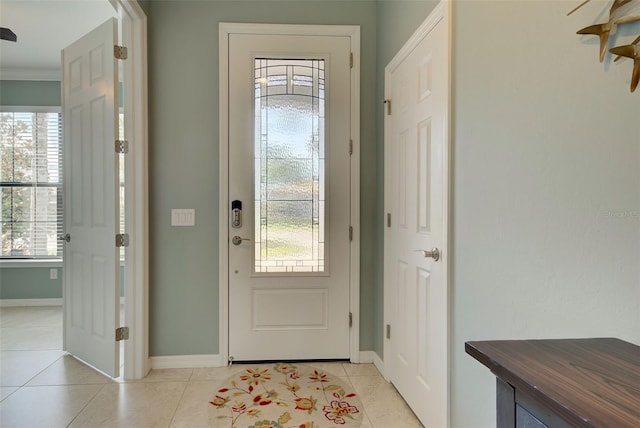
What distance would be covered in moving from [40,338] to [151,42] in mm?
2712

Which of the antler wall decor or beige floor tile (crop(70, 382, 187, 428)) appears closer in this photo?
the antler wall decor

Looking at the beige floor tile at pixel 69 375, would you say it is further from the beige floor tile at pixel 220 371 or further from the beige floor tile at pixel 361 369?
the beige floor tile at pixel 361 369

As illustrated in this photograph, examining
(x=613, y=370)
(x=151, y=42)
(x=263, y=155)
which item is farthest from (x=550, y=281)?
(x=151, y=42)

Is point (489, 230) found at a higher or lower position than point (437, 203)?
lower

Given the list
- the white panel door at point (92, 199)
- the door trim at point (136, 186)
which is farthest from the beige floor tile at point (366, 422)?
the white panel door at point (92, 199)

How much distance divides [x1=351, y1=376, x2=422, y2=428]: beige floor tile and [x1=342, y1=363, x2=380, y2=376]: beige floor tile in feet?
0.19

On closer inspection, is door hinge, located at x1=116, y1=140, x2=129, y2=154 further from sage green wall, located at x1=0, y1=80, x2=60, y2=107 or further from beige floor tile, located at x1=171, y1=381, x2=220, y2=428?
sage green wall, located at x1=0, y1=80, x2=60, y2=107

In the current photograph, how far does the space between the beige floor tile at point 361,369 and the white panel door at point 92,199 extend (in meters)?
1.54

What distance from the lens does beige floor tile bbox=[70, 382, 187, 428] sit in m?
1.83

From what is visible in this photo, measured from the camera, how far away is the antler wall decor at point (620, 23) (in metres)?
0.73

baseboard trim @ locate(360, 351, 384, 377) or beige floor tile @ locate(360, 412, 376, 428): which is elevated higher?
baseboard trim @ locate(360, 351, 384, 377)

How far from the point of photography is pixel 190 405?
2.00m

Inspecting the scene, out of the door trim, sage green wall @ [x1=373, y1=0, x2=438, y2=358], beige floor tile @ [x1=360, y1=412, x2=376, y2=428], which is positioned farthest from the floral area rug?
the door trim

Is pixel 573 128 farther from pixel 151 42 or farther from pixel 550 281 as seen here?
pixel 151 42
